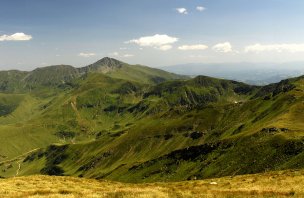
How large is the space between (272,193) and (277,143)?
15371 centimetres

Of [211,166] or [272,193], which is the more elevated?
[272,193]

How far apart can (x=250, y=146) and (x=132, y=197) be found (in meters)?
172

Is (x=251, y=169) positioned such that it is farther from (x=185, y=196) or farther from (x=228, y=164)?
(x=185, y=196)

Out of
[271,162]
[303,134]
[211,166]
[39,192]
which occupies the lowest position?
[211,166]

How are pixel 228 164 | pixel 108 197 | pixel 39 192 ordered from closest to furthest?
pixel 108 197 → pixel 39 192 → pixel 228 164

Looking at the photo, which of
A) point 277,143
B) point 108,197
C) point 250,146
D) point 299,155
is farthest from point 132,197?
point 250,146

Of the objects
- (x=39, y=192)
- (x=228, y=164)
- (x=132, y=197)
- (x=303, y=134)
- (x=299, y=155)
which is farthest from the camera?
(x=228, y=164)

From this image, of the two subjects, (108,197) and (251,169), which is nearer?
(108,197)

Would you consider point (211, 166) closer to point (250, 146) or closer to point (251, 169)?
point (250, 146)

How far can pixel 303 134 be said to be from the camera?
170000 mm

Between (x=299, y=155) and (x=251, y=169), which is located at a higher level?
(x=299, y=155)

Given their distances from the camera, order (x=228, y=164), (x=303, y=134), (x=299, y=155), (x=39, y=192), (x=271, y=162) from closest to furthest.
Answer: (x=39, y=192) < (x=299, y=155) < (x=271, y=162) < (x=303, y=134) < (x=228, y=164)

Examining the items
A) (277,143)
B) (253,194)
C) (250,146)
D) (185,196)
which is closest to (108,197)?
(185,196)

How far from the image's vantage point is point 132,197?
1053 inches
